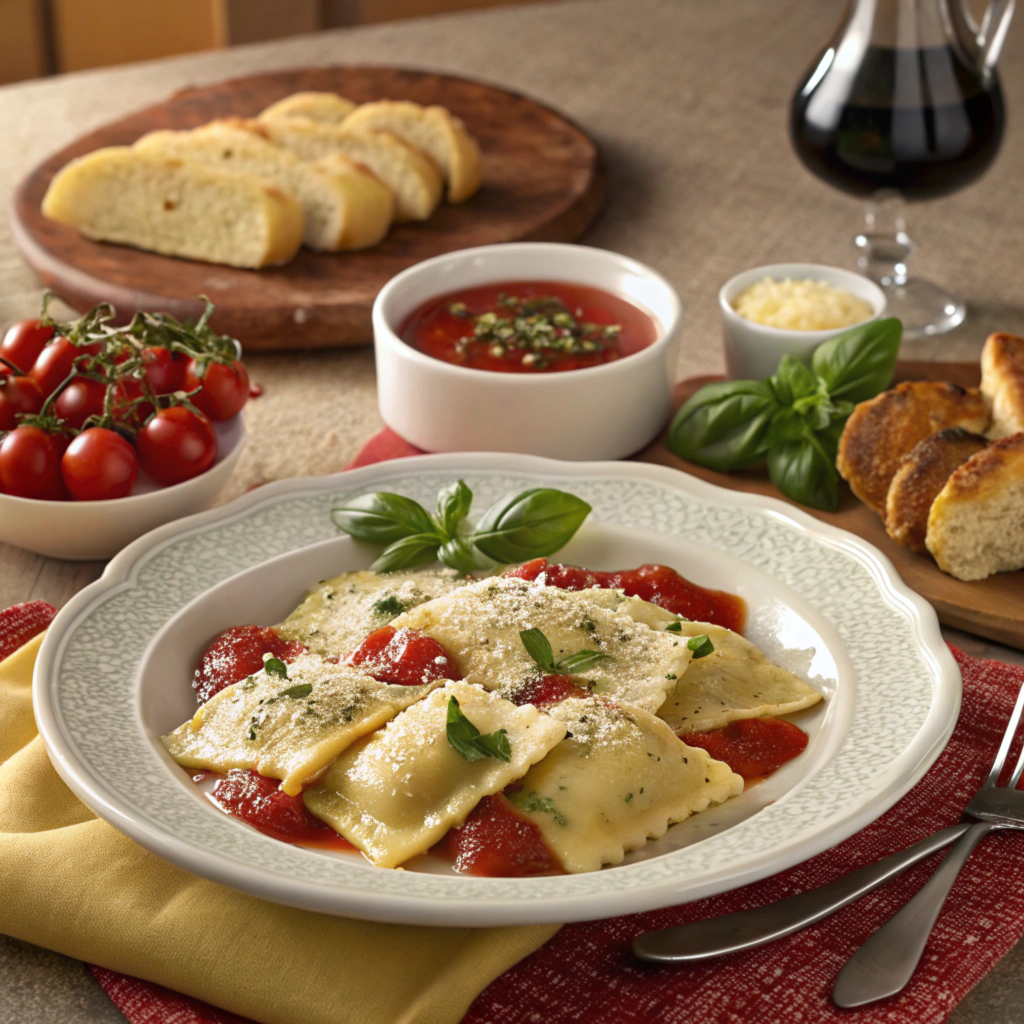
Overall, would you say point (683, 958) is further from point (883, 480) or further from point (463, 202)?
point (463, 202)

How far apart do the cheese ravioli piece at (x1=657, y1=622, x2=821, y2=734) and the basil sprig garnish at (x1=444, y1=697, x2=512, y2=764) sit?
448 mm

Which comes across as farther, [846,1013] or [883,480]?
[883,480]

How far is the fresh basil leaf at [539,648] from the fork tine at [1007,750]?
0.91 metres

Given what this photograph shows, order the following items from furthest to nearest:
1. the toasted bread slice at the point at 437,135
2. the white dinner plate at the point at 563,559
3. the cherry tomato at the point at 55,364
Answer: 1. the toasted bread slice at the point at 437,135
2. the cherry tomato at the point at 55,364
3. the white dinner plate at the point at 563,559

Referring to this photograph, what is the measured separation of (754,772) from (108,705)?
1.30m

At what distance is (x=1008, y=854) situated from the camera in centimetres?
245

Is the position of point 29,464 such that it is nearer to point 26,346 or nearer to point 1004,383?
point 26,346

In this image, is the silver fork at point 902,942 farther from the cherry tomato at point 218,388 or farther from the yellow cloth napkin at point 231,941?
the cherry tomato at point 218,388

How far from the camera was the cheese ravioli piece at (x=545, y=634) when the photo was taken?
2582 millimetres

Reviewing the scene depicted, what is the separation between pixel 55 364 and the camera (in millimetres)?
3482

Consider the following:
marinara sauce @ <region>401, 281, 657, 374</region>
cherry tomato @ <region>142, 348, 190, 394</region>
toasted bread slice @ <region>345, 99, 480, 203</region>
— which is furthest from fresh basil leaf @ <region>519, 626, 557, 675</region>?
toasted bread slice @ <region>345, 99, 480, 203</region>

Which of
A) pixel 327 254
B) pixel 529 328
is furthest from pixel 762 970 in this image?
pixel 327 254

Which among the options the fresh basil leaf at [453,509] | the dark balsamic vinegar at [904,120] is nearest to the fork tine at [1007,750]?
the fresh basil leaf at [453,509]

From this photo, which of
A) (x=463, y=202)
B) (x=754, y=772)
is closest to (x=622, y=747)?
(x=754, y=772)
